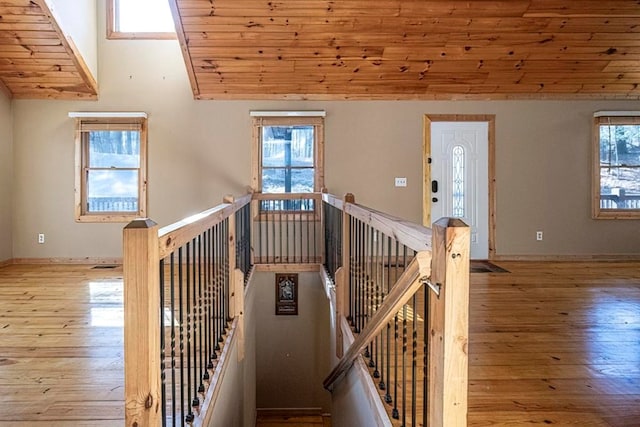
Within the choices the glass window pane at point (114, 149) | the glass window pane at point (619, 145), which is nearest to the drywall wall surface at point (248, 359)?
the glass window pane at point (114, 149)

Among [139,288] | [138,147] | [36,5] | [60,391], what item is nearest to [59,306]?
[60,391]

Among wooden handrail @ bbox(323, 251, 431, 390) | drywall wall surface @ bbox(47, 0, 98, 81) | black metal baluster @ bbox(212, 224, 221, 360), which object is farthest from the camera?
drywall wall surface @ bbox(47, 0, 98, 81)

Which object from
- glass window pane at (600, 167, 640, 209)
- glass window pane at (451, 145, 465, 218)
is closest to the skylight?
glass window pane at (451, 145, 465, 218)

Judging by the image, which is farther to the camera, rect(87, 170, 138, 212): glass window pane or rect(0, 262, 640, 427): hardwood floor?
rect(87, 170, 138, 212): glass window pane

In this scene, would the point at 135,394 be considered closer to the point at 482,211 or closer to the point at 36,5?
the point at 36,5

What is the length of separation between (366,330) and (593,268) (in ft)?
15.0

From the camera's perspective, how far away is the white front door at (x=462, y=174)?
5754mm

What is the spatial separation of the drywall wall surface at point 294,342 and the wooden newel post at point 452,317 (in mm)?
4063

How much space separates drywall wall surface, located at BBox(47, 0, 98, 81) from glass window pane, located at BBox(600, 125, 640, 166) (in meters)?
6.76

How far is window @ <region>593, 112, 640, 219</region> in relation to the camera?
5.77m

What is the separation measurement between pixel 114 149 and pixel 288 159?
2.32m

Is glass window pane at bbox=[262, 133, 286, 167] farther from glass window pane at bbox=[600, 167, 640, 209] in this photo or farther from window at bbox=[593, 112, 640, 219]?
glass window pane at bbox=[600, 167, 640, 209]

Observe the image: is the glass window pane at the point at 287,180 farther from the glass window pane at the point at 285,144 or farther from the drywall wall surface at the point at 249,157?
the drywall wall surface at the point at 249,157

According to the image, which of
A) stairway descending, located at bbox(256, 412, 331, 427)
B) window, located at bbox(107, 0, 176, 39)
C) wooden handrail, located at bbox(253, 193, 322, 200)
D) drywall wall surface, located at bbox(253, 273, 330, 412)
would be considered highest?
window, located at bbox(107, 0, 176, 39)
